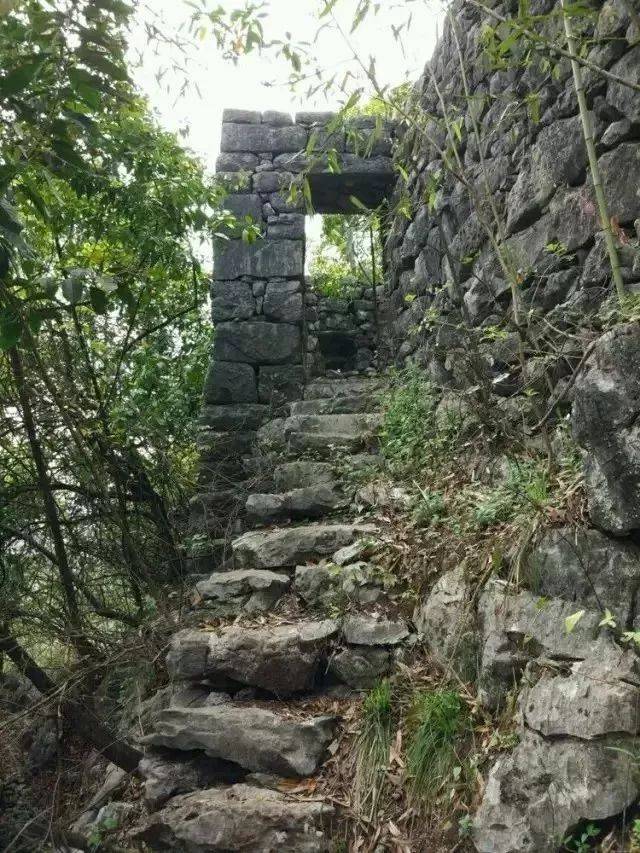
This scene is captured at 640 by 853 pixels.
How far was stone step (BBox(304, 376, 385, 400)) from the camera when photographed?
5.39 metres

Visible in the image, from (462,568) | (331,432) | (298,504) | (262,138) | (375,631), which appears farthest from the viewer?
(262,138)

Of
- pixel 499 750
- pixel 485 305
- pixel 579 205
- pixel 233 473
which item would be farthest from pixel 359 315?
pixel 499 750

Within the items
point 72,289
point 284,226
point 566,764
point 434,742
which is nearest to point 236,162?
point 284,226

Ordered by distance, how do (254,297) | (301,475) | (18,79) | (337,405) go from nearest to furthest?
(18,79)
(301,475)
(337,405)
(254,297)

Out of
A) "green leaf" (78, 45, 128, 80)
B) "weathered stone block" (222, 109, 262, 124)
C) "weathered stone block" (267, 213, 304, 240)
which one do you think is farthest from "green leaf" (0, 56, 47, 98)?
"weathered stone block" (222, 109, 262, 124)

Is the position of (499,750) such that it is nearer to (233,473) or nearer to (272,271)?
(233,473)

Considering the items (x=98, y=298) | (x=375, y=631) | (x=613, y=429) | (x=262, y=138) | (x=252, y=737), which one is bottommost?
(x=252, y=737)

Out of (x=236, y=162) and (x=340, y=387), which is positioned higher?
(x=236, y=162)

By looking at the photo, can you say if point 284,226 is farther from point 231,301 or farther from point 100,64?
point 100,64

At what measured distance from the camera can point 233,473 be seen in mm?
5051

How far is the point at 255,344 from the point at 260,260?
70 cm

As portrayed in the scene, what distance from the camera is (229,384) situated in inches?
212

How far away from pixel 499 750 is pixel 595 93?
246 cm

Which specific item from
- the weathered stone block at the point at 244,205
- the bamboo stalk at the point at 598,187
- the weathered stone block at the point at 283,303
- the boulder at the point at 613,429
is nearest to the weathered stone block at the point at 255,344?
the weathered stone block at the point at 283,303
